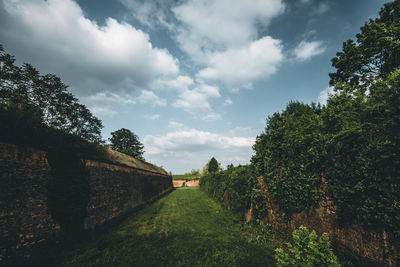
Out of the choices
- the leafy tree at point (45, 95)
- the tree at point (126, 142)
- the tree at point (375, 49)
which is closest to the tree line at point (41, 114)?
the leafy tree at point (45, 95)

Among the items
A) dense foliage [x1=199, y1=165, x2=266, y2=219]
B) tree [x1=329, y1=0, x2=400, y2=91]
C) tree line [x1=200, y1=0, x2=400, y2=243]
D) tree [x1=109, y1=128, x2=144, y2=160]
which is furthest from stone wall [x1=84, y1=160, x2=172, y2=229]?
tree [x1=109, y1=128, x2=144, y2=160]

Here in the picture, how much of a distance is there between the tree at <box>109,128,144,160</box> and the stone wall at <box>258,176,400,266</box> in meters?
41.2

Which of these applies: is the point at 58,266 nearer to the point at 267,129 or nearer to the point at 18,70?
the point at 267,129

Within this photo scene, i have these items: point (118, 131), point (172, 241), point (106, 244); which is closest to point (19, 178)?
point (106, 244)

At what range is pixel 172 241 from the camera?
5715mm

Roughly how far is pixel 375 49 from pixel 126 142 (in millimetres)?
45586

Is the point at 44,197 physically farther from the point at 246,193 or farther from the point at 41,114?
the point at 246,193

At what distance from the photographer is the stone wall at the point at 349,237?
300 centimetres

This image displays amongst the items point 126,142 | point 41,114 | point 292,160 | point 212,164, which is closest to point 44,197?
point 41,114

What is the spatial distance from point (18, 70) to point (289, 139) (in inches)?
872

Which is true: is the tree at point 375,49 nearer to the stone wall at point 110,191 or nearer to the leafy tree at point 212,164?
the stone wall at point 110,191

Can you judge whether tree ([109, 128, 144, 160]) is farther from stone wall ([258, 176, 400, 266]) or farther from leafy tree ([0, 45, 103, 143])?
stone wall ([258, 176, 400, 266])

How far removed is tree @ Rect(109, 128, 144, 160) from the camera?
130 ft

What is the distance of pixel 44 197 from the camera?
510 cm
